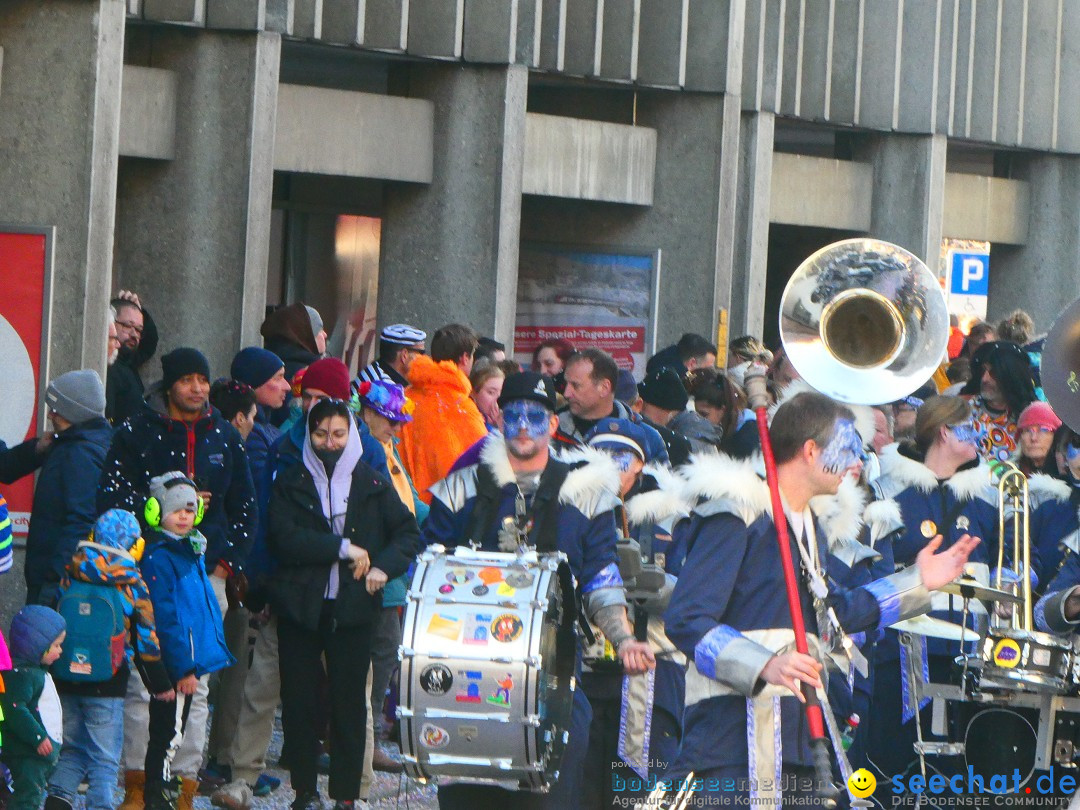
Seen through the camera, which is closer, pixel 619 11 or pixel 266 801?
pixel 266 801

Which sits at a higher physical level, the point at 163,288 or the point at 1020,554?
the point at 163,288

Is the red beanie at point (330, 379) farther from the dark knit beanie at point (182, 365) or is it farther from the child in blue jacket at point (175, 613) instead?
the child in blue jacket at point (175, 613)

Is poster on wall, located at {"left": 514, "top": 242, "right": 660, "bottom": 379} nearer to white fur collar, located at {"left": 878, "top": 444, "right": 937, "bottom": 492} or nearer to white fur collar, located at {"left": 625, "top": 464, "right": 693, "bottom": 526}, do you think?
white fur collar, located at {"left": 878, "top": 444, "right": 937, "bottom": 492}

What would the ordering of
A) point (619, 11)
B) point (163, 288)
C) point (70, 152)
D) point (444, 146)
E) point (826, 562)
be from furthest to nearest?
point (619, 11) < point (444, 146) < point (163, 288) < point (70, 152) < point (826, 562)

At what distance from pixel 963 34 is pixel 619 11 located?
585 cm

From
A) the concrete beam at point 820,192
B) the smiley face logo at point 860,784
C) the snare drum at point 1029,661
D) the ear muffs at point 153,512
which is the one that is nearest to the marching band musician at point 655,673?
the smiley face logo at point 860,784

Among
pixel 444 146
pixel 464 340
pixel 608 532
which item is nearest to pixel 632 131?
pixel 444 146

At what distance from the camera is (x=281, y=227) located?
16156 mm

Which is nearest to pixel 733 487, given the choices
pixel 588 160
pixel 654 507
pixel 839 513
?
pixel 839 513

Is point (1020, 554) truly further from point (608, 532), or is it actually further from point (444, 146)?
point (444, 146)

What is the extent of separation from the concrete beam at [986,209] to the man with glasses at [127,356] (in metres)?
12.3

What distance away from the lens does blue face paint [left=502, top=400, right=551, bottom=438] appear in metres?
6.64

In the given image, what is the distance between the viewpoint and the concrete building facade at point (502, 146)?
34.3 ft

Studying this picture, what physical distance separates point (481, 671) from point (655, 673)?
3.33ft
